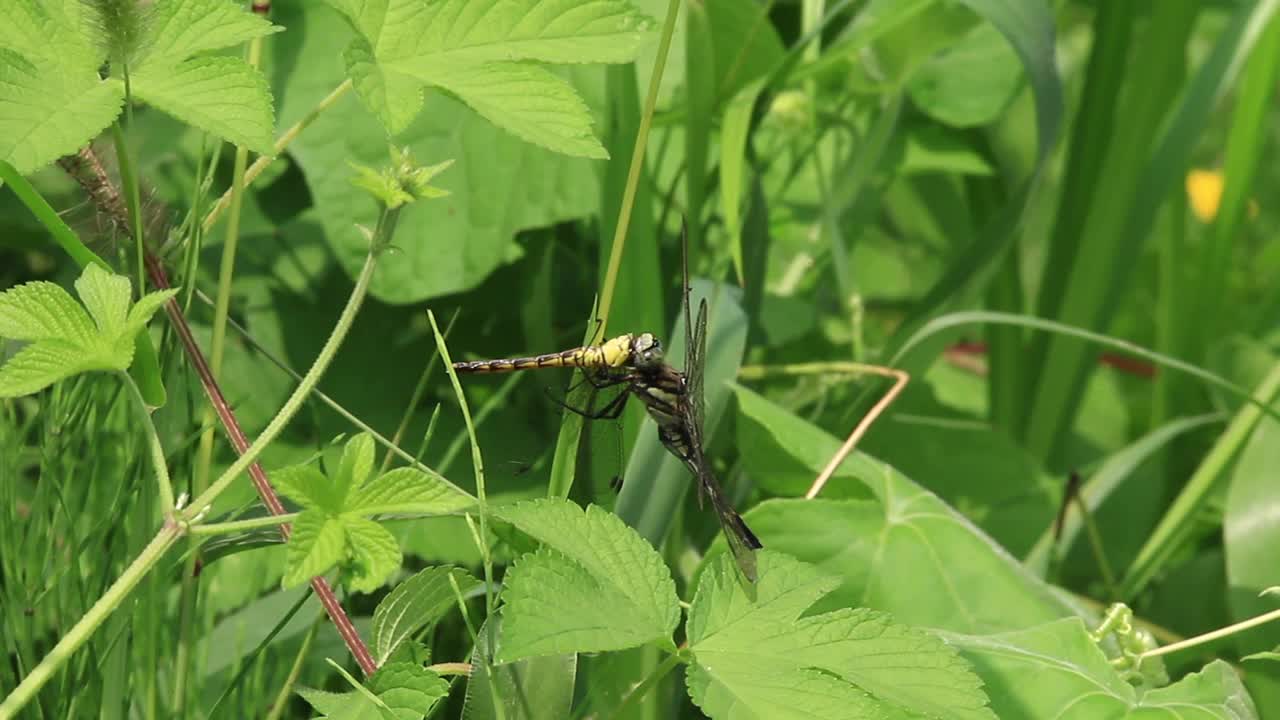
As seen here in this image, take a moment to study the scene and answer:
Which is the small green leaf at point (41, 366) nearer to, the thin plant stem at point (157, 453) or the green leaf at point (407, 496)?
the thin plant stem at point (157, 453)

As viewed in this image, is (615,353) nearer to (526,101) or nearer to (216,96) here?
(526,101)

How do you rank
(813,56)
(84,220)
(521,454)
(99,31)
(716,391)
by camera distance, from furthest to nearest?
(813,56) < (521,454) < (716,391) < (84,220) < (99,31)

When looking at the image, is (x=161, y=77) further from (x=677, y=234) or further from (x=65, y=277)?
(x=677, y=234)

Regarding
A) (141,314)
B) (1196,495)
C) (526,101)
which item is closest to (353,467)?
(141,314)

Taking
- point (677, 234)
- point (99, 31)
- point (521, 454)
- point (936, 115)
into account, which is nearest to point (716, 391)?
point (521, 454)

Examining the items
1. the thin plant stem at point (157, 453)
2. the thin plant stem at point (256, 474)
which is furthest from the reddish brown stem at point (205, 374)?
the thin plant stem at point (157, 453)

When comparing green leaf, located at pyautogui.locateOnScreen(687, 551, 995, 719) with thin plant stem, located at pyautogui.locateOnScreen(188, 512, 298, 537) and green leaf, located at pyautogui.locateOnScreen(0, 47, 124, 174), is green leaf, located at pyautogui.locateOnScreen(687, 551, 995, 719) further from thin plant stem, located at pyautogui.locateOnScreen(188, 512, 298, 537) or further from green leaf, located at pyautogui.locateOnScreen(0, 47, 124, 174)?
green leaf, located at pyautogui.locateOnScreen(0, 47, 124, 174)
